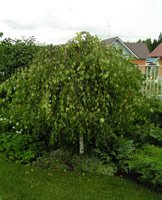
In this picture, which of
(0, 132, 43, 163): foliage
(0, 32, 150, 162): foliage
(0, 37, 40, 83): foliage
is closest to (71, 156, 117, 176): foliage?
(0, 32, 150, 162): foliage

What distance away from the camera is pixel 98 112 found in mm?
4902

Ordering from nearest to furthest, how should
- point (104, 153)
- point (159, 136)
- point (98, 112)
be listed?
point (98, 112)
point (104, 153)
point (159, 136)

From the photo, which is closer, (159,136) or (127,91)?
(127,91)

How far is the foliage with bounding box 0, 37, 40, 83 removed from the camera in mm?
8891

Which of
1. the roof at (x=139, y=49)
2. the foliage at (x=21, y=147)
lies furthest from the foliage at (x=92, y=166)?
the roof at (x=139, y=49)

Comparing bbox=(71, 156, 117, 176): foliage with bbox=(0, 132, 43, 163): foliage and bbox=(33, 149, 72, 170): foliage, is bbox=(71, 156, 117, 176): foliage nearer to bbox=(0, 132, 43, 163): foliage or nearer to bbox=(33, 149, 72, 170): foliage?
bbox=(33, 149, 72, 170): foliage

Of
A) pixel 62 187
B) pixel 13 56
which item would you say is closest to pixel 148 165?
pixel 62 187

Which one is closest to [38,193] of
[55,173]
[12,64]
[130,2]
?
[55,173]

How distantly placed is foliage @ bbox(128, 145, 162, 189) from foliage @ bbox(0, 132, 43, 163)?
1520 mm

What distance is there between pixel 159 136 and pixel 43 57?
2164mm

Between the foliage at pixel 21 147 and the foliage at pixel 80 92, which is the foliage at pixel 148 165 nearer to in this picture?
the foliage at pixel 80 92

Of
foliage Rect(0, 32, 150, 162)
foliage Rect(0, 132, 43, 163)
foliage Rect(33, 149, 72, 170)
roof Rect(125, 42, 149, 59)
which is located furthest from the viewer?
roof Rect(125, 42, 149, 59)

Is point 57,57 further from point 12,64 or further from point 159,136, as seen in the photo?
point 12,64

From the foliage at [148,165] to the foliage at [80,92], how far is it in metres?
0.49
